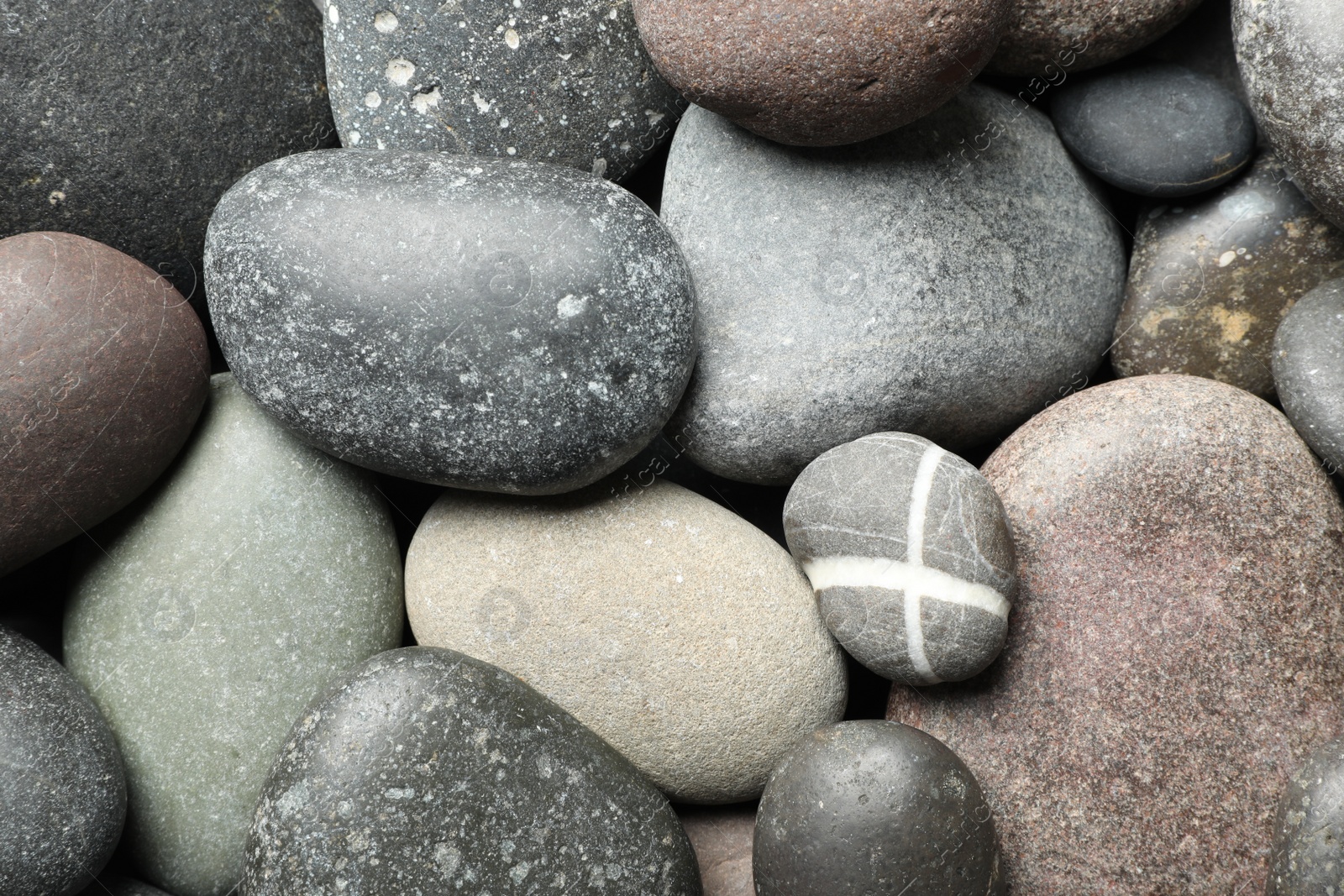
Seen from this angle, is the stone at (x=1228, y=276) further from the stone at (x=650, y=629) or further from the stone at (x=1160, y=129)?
the stone at (x=650, y=629)

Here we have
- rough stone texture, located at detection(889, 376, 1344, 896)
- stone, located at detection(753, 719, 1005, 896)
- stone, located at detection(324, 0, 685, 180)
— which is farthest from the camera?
stone, located at detection(324, 0, 685, 180)

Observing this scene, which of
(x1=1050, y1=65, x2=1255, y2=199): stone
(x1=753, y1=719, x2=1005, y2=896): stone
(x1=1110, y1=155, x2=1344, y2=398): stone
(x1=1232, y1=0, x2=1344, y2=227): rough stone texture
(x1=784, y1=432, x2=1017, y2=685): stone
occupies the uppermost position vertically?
(x1=1232, y1=0, x2=1344, y2=227): rough stone texture

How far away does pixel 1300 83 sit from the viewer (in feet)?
4.50

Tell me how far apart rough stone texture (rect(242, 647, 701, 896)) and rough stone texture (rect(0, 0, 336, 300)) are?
2.79 feet

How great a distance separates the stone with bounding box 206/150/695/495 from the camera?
4.66ft

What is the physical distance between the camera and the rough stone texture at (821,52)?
133 cm

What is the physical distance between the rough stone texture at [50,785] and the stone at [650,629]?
504 mm

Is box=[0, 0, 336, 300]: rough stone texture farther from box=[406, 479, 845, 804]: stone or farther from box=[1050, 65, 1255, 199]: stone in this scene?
box=[1050, 65, 1255, 199]: stone

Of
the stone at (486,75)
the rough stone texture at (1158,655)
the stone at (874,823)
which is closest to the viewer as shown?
the stone at (874,823)

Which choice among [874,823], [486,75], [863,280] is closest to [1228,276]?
[863,280]

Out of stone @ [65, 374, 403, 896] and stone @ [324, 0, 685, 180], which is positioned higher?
stone @ [324, 0, 685, 180]

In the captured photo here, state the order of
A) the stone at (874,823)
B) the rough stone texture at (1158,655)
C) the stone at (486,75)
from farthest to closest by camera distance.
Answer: the stone at (486,75)
the rough stone texture at (1158,655)
the stone at (874,823)

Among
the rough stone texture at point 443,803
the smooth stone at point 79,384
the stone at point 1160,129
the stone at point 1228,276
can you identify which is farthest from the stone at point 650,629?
the stone at point 1160,129

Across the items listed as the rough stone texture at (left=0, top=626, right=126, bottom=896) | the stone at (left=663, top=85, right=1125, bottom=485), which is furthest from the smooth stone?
the stone at (left=663, top=85, right=1125, bottom=485)
